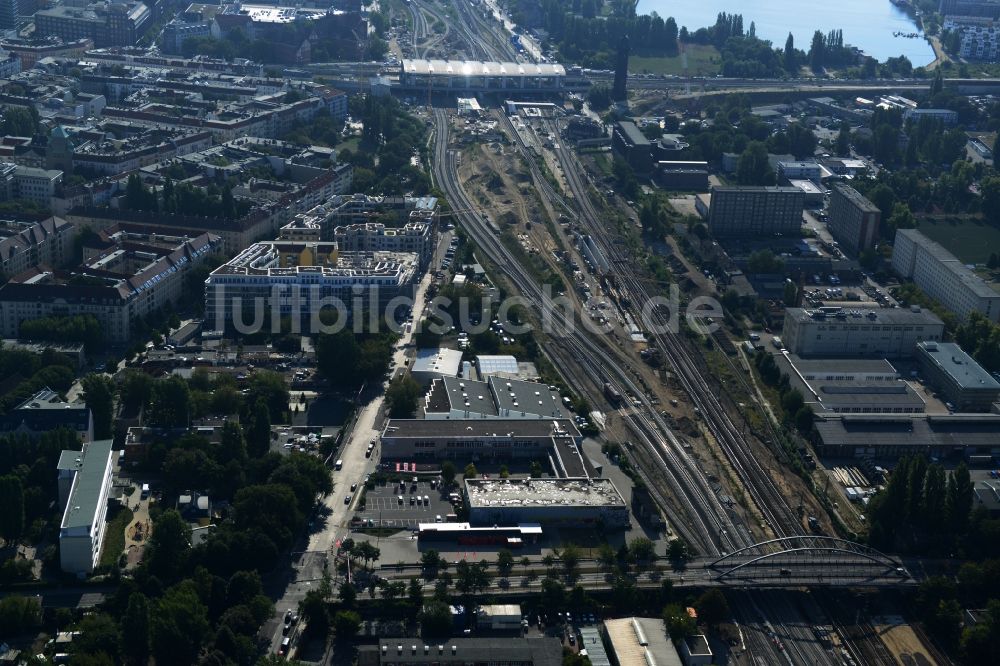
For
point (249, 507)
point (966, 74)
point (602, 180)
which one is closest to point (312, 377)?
point (249, 507)

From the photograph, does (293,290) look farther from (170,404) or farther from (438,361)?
(170,404)

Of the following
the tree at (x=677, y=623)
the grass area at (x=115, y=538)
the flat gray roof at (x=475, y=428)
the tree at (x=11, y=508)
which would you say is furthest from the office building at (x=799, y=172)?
the tree at (x=11, y=508)

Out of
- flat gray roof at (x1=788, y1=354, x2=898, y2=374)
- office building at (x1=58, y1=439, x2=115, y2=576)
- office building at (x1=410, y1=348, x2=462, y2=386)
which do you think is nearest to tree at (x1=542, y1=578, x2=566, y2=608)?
office building at (x1=58, y1=439, x2=115, y2=576)

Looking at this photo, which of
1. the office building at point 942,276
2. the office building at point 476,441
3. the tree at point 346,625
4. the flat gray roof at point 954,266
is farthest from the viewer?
the flat gray roof at point 954,266

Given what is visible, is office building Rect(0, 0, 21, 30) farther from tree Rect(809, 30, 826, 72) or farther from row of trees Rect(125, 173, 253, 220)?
tree Rect(809, 30, 826, 72)

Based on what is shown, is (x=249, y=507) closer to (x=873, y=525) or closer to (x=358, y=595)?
(x=358, y=595)

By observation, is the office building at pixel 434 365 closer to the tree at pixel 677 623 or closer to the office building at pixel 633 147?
the tree at pixel 677 623
